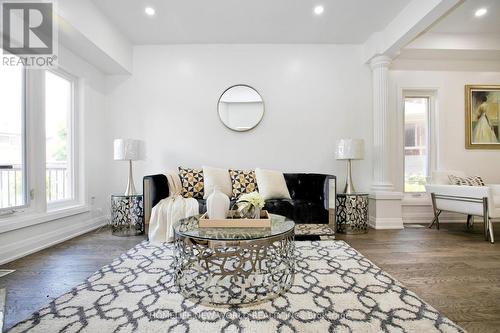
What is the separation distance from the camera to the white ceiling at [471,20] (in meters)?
2.98

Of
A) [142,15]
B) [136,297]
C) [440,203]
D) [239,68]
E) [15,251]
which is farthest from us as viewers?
[239,68]

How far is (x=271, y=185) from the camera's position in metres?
3.24

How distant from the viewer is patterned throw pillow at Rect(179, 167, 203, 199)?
330 centimetres

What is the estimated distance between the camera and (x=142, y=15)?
3150 mm

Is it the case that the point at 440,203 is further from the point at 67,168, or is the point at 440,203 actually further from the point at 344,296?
the point at 67,168

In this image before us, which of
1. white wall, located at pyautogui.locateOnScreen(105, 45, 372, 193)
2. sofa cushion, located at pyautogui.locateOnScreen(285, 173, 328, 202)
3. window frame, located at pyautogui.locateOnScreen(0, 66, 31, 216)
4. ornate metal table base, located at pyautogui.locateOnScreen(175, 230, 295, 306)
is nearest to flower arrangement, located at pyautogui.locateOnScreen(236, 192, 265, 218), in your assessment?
ornate metal table base, located at pyautogui.locateOnScreen(175, 230, 295, 306)

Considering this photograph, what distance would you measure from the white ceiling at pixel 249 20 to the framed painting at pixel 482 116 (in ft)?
6.81

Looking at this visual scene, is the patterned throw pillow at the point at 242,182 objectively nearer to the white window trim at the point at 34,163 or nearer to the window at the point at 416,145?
the white window trim at the point at 34,163

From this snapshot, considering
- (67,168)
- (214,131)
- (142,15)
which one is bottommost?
(67,168)

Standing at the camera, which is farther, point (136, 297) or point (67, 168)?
point (67, 168)

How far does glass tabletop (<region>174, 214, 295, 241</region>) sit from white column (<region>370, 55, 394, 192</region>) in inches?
95.9

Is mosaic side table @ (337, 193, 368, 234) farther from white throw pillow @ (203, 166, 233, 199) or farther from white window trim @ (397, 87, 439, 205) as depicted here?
white throw pillow @ (203, 166, 233, 199)

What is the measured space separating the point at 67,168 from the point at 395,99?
16.4ft

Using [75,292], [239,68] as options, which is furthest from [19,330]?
[239,68]
